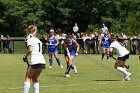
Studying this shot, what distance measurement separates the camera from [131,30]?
71.5 meters

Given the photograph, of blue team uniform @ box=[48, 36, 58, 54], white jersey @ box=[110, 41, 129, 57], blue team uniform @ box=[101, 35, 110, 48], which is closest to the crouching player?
white jersey @ box=[110, 41, 129, 57]

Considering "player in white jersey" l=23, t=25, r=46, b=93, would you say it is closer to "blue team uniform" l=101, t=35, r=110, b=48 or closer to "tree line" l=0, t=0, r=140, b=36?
"blue team uniform" l=101, t=35, r=110, b=48

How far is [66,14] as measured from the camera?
76500 millimetres

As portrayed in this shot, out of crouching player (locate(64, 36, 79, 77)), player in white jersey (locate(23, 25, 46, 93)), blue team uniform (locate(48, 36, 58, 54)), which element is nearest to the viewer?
player in white jersey (locate(23, 25, 46, 93))

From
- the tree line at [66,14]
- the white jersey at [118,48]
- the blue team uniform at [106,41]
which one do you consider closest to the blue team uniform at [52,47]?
the blue team uniform at [106,41]

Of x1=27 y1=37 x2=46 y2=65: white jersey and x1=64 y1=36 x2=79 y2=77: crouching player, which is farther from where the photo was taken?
x1=64 y1=36 x2=79 y2=77: crouching player

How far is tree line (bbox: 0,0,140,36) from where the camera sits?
249 ft

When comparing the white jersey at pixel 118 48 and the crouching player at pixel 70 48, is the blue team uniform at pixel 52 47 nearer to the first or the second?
the crouching player at pixel 70 48

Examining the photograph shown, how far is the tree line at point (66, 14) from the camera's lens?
75.9 meters

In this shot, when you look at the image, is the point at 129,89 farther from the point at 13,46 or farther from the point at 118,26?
the point at 118,26

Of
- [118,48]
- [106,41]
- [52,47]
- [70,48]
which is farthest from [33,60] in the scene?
[106,41]

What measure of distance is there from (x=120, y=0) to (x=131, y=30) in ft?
Answer: 32.0

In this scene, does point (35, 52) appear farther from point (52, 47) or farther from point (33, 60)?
point (52, 47)

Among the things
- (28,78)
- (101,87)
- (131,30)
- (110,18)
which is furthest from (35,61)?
(110,18)
